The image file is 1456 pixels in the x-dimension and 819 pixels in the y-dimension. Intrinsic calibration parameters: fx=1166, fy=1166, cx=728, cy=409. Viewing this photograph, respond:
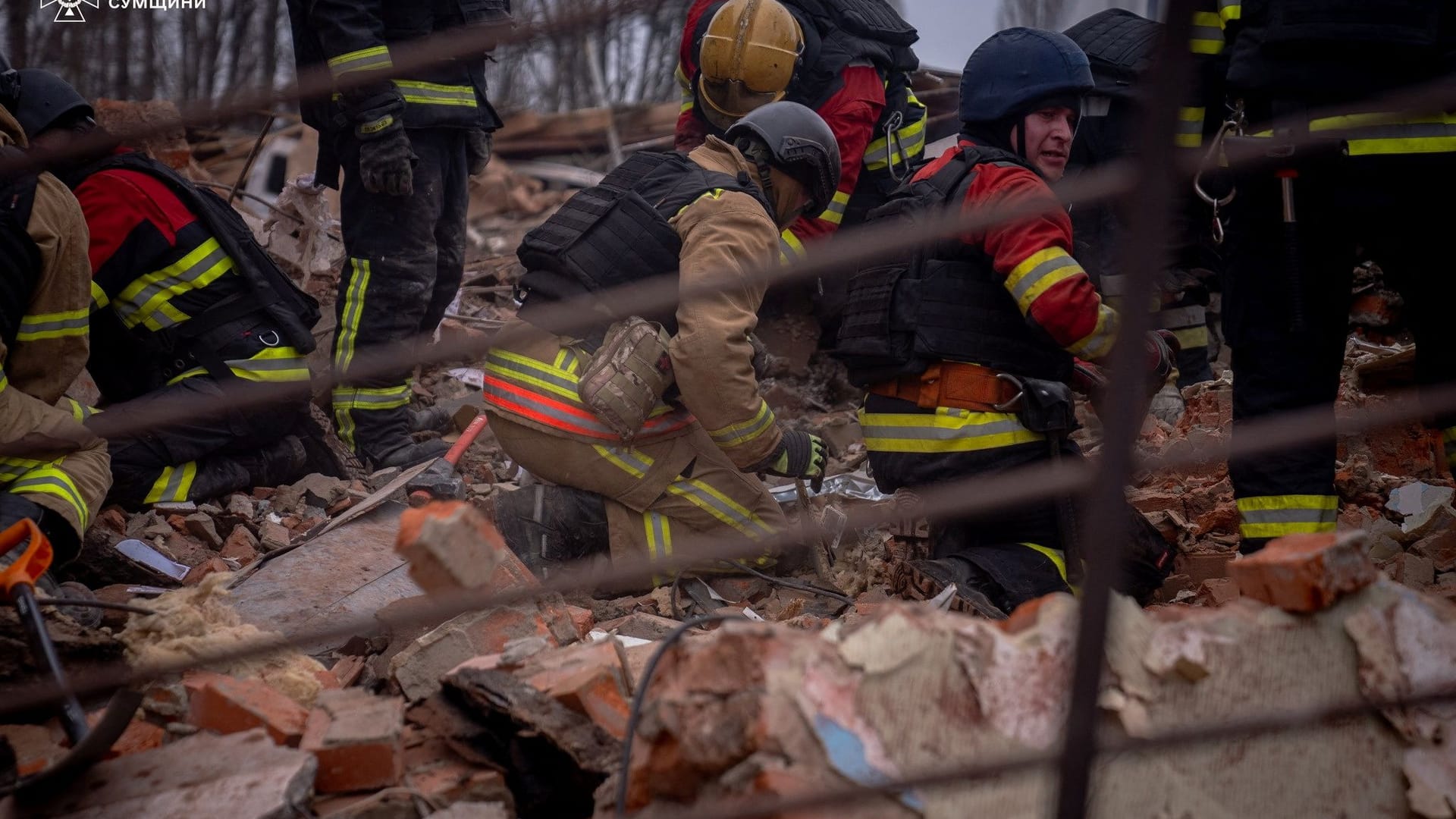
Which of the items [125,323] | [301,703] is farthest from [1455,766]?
[125,323]

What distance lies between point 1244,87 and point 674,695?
7.33 ft

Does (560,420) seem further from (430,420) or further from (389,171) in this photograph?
(430,420)

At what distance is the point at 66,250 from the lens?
321 centimetres

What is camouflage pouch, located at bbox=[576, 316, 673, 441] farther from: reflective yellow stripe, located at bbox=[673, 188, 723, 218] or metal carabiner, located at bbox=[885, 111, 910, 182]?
metal carabiner, located at bbox=[885, 111, 910, 182]

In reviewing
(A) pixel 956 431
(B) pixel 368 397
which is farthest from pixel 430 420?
(A) pixel 956 431

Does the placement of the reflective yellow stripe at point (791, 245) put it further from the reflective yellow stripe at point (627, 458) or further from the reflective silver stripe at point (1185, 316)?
the reflective silver stripe at point (1185, 316)

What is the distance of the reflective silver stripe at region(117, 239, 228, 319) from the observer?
3.79 metres

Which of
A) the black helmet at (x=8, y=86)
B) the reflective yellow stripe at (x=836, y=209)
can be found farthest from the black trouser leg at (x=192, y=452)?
the reflective yellow stripe at (x=836, y=209)

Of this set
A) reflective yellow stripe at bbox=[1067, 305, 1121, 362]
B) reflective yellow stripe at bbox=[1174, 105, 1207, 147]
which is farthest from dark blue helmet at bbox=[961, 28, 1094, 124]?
reflective yellow stripe at bbox=[1067, 305, 1121, 362]

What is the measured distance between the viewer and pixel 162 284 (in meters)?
3.80

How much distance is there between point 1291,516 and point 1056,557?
661 mm

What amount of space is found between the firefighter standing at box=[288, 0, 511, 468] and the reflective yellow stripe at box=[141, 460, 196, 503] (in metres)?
0.65

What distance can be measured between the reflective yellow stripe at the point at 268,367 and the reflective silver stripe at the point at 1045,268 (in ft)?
7.63

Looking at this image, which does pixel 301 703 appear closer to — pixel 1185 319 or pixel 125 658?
pixel 125 658
